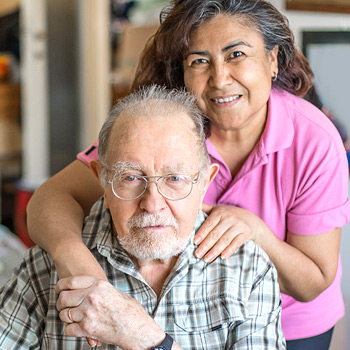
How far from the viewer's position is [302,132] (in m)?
1.62

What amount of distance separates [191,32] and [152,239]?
0.61 meters

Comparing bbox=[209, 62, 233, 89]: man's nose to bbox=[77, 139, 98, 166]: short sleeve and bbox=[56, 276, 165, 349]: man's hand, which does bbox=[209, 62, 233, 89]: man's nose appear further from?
bbox=[56, 276, 165, 349]: man's hand

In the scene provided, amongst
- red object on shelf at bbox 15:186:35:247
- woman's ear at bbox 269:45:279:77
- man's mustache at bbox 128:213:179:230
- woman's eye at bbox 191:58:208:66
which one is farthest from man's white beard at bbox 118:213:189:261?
red object on shelf at bbox 15:186:35:247

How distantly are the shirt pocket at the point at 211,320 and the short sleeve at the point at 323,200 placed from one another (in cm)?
35

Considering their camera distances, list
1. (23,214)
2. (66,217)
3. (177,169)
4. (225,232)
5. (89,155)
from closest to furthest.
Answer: (177,169), (225,232), (66,217), (89,155), (23,214)

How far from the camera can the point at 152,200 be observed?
4.30 feet

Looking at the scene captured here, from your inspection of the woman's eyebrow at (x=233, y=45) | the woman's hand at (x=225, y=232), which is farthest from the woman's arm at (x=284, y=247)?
the woman's eyebrow at (x=233, y=45)

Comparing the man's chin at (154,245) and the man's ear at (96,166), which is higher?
the man's ear at (96,166)

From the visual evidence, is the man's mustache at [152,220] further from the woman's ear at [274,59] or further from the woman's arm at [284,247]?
the woman's ear at [274,59]

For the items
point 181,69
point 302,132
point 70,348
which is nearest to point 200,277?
point 70,348

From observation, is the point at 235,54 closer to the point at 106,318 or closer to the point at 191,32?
the point at 191,32

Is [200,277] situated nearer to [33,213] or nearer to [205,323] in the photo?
[205,323]

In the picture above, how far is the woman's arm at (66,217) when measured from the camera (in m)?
1.36

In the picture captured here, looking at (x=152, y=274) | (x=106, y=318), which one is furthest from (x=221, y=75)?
(x=106, y=318)
